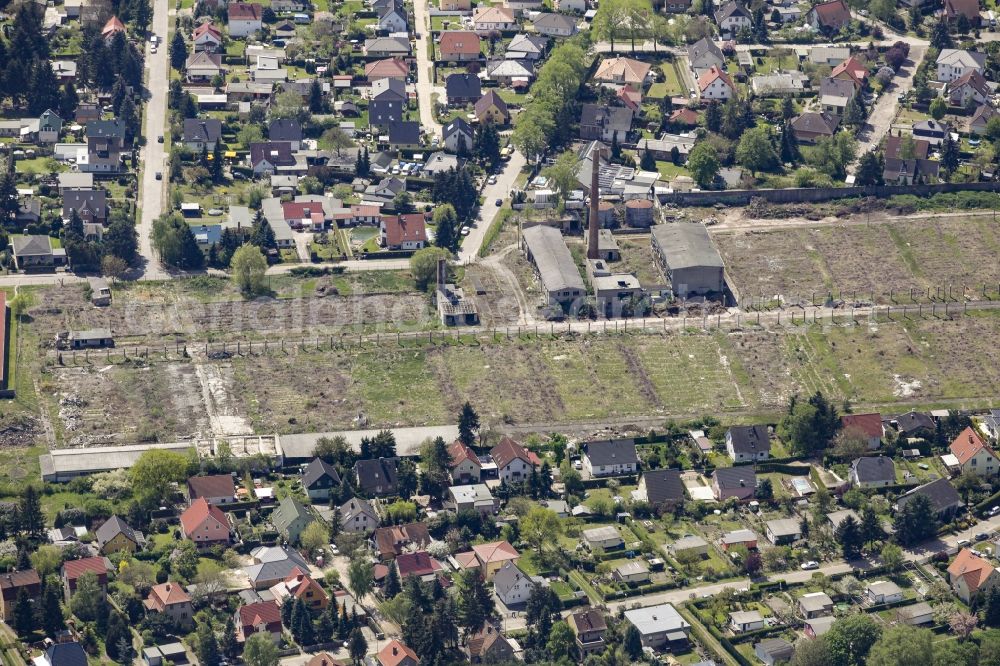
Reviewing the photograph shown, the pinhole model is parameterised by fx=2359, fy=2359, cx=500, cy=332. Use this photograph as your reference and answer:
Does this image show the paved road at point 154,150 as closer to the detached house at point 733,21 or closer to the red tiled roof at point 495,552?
the red tiled roof at point 495,552

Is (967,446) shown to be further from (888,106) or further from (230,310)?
(888,106)

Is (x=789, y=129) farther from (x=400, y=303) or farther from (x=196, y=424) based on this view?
(x=196, y=424)

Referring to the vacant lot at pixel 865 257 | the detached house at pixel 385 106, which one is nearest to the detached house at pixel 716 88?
the vacant lot at pixel 865 257

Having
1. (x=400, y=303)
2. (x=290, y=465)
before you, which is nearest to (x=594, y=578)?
(x=290, y=465)

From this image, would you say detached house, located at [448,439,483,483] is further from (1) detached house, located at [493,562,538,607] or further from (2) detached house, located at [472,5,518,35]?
(2) detached house, located at [472,5,518,35]

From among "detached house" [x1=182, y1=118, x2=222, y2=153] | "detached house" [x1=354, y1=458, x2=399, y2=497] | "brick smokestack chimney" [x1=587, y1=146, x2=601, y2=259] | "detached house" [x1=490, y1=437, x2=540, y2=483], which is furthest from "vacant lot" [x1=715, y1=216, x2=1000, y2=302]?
"detached house" [x1=182, y1=118, x2=222, y2=153]
